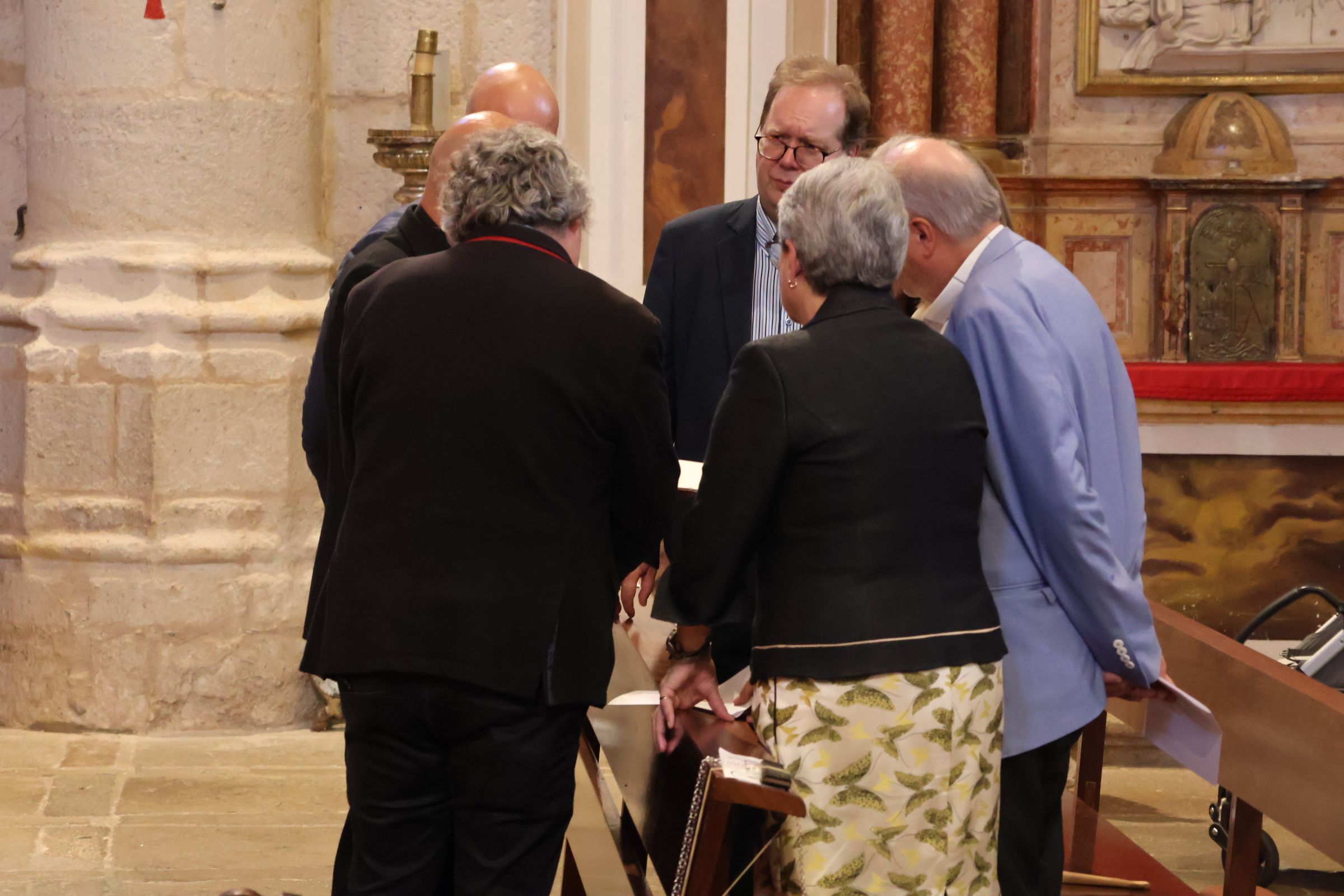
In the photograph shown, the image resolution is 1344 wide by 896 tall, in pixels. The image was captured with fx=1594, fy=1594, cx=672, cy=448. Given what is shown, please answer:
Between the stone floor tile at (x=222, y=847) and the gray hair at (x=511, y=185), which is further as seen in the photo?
the stone floor tile at (x=222, y=847)

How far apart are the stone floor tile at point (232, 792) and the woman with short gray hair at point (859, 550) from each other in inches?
106

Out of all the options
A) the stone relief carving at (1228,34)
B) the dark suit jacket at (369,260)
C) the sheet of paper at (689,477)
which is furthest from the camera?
the stone relief carving at (1228,34)

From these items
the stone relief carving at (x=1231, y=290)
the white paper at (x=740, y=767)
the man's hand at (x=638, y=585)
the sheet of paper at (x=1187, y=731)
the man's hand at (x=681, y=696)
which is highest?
the stone relief carving at (x=1231, y=290)

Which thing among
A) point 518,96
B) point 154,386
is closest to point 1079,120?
point 518,96

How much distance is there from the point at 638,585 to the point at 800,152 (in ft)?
2.96

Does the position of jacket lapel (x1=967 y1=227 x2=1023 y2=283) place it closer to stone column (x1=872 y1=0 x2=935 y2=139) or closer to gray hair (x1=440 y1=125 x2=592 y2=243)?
gray hair (x1=440 y1=125 x2=592 y2=243)

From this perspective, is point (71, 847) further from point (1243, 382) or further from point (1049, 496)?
point (1243, 382)

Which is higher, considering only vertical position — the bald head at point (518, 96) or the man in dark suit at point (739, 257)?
the bald head at point (518, 96)

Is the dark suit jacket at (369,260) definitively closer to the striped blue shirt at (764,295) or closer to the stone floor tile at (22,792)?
the striped blue shirt at (764,295)

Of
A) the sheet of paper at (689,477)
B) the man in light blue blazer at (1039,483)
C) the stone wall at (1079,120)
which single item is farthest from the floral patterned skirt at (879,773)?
the stone wall at (1079,120)

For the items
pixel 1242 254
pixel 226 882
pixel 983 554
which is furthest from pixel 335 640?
pixel 1242 254

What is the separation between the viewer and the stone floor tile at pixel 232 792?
451 cm

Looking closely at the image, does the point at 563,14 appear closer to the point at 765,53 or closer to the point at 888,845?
the point at 765,53

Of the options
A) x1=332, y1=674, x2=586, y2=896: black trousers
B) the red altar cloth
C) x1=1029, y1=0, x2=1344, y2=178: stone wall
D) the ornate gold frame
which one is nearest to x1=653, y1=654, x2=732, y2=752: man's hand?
x1=332, y1=674, x2=586, y2=896: black trousers
